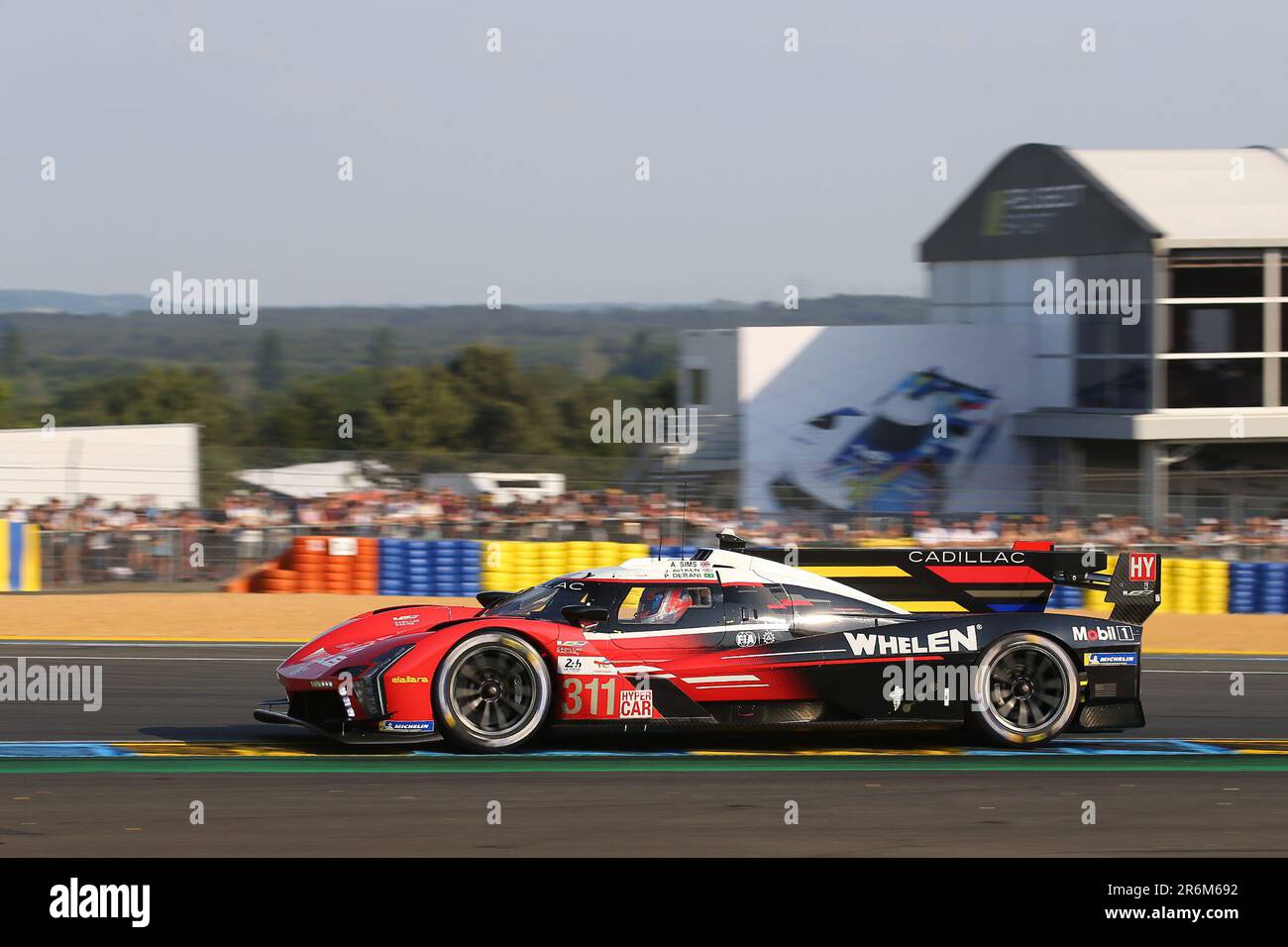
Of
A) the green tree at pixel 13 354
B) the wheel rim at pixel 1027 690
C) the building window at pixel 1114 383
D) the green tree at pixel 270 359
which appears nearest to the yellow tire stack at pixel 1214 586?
the building window at pixel 1114 383

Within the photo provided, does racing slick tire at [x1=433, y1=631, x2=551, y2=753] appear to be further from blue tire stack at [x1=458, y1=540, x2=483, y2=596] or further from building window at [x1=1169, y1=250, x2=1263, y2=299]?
building window at [x1=1169, y1=250, x2=1263, y2=299]

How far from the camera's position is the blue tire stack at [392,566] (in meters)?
19.6

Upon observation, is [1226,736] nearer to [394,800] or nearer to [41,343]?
[394,800]

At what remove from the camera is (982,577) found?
9438 millimetres

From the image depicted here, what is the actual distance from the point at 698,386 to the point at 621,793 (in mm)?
29284

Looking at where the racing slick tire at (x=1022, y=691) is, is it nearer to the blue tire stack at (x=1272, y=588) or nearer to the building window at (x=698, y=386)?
the blue tire stack at (x=1272, y=588)

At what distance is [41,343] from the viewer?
115m

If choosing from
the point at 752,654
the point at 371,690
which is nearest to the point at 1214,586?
the point at 752,654

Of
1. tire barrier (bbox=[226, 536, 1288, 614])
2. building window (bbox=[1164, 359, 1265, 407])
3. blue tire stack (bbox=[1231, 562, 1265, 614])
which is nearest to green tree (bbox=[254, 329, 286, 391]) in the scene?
building window (bbox=[1164, 359, 1265, 407])

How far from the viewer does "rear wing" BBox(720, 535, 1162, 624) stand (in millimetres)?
9328

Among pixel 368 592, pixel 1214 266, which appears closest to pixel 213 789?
pixel 368 592

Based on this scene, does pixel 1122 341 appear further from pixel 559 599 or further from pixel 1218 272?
pixel 559 599

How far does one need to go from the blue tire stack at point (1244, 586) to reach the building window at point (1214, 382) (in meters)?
12.2

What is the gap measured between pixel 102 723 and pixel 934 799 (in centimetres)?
528
